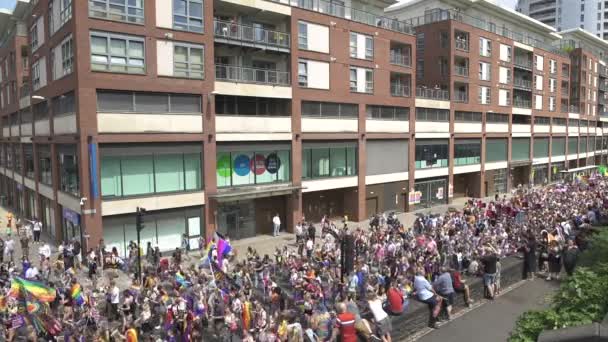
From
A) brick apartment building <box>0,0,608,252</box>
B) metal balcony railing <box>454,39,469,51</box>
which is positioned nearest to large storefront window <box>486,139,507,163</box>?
brick apartment building <box>0,0,608,252</box>

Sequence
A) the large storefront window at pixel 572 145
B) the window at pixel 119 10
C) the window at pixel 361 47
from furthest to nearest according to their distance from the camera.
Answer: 1. the large storefront window at pixel 572 145
2. the window at pixel 361 47
3. the window at pixel 119 10

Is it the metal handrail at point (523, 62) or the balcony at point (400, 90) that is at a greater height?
the metal handrail at point (523, 62)

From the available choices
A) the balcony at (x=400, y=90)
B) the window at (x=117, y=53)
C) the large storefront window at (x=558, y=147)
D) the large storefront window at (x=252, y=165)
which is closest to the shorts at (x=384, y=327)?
the large storefront window at (x=252, y=165)

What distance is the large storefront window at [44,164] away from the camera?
1136 inches

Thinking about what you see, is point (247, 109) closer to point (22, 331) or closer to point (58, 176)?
point (58, 176)

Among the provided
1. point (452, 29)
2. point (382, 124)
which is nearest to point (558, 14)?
point (452, 29)

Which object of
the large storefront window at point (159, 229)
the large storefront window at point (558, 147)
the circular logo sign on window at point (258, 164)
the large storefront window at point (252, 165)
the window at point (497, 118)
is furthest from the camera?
the large storefront window at point (558, 147)

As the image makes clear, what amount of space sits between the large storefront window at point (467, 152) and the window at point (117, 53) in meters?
32.6

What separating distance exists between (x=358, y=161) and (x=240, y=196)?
11.6 meters

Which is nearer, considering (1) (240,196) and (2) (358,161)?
(1) (240,196)

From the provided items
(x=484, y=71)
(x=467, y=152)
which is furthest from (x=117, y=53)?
(x=484, y=71)

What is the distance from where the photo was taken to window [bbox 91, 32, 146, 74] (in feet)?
71.4

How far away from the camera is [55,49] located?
2519 centimetres

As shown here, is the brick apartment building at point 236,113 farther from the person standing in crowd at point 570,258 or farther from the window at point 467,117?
the person standing in crowd at point 570,258
